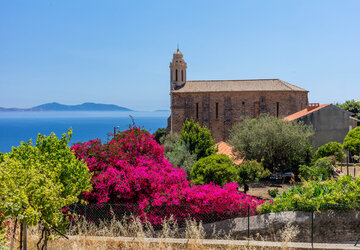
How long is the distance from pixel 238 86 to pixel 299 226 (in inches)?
1530

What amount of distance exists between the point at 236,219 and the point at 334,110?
22.7 m

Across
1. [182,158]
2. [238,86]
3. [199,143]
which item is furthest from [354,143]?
[238,86]

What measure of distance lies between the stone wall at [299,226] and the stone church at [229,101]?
3602 centimetres

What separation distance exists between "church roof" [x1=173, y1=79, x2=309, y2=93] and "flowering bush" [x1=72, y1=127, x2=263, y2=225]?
114 ft

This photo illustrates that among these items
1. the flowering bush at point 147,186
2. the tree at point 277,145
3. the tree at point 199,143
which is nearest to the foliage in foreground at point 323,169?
the tree at point 277,145

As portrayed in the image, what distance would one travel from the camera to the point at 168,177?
35.3 ft

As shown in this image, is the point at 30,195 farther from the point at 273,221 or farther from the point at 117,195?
the point at 273,221

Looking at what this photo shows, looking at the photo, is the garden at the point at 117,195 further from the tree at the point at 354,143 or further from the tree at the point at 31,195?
the tree at the point at 354,143

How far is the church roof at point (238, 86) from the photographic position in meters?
45.3

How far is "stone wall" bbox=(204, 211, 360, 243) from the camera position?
8.86 meters

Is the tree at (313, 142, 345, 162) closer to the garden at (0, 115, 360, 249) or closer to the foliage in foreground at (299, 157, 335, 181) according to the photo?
the foliage in foreground at (299, 157, 335, 181)

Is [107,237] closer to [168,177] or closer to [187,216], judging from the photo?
[187,216]

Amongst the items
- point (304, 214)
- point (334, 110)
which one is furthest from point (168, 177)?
point (334, 110)

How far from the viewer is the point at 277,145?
2538 cm
